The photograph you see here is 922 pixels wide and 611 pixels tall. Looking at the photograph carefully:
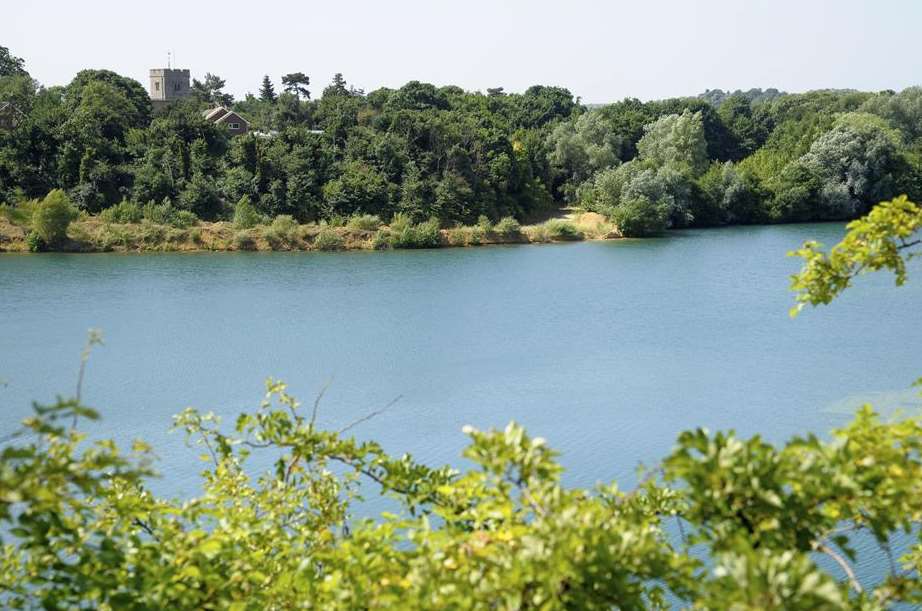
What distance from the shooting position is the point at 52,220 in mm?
29609

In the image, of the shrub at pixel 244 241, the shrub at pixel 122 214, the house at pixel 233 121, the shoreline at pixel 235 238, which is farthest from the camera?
the house at pixel 233 121

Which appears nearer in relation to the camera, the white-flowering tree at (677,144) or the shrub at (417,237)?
the shrub at (417,237)

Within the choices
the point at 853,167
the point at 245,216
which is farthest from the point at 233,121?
the point at 853,167

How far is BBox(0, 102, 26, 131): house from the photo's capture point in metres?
36.5

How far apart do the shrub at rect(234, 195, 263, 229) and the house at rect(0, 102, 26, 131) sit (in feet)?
35.2

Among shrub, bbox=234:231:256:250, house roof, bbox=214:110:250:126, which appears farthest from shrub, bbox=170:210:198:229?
house roof, bbox=214:110:250:126

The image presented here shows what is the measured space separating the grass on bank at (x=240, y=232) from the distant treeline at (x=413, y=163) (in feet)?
2.96

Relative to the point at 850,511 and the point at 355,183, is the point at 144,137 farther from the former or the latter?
the point at 850,511

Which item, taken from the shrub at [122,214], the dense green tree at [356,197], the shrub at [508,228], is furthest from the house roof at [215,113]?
the shrub at [508,228]

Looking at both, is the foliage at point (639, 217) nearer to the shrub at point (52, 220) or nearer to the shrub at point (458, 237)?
the shrub at point (458, 237)

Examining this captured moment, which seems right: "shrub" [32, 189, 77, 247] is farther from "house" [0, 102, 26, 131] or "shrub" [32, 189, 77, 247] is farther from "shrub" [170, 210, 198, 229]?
"house" [0, 102, 26, 131]

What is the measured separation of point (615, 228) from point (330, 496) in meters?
29.7

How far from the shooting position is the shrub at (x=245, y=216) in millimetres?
31406

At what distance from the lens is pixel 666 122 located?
40344 mm
